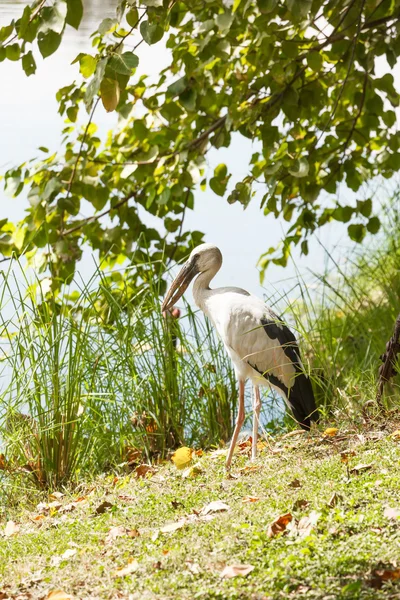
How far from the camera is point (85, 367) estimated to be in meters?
4.88

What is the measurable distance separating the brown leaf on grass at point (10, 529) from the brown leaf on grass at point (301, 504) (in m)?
1.41

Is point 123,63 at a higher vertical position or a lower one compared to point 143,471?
higher

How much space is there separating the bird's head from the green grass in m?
1.03

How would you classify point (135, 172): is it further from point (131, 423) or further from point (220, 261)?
point (131, 423)

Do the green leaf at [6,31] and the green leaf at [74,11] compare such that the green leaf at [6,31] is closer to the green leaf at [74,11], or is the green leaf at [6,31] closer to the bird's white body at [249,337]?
the green leaf at [74,11]

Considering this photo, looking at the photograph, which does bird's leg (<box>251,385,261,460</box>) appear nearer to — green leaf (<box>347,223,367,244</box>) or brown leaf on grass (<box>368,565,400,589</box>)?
brown leaf on grass (<box>368,565,400,589</box>)

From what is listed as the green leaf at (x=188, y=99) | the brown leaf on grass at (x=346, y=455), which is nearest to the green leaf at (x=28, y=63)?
the green leaf at (x=188, y=99)

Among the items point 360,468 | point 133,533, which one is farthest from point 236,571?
point 360,468

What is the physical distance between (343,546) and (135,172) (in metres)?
3.69

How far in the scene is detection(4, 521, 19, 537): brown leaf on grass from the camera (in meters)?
3.71

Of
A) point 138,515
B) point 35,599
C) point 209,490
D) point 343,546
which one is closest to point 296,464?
point 209,490

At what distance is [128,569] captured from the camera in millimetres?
2738

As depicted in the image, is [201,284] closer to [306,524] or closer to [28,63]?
[28,63]

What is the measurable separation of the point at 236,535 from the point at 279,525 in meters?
0.17
